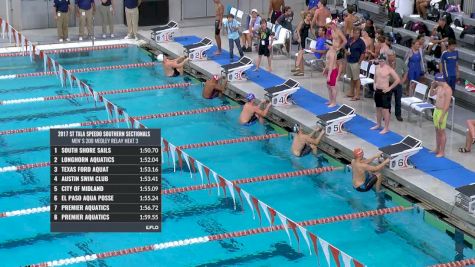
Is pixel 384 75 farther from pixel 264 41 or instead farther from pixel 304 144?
pixel 264 41

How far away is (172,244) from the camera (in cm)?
1420

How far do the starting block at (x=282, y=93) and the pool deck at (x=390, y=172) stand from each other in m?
0.16

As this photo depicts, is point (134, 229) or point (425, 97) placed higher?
point (134, 229)

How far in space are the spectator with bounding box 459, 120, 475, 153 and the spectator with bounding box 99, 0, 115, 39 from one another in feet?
38.0

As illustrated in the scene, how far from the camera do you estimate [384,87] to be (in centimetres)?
1758

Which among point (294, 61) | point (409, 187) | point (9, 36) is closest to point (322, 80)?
point (294, 61)

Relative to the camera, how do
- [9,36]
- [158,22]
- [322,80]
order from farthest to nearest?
[158,22] → [9,36] → [322,80]

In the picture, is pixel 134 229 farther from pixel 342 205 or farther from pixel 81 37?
pixel 81 37

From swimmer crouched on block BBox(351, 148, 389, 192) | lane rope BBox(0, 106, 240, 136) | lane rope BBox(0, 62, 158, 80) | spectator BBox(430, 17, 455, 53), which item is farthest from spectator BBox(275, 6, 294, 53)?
swimmer crouched on block BBox(351, 148, 389, 192)

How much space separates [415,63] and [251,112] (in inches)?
122

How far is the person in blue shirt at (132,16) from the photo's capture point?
25797 millimetres

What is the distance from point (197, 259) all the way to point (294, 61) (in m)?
10.1

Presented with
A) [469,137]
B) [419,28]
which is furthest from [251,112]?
[419,28]

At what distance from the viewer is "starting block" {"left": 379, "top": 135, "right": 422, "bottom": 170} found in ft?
53.5
